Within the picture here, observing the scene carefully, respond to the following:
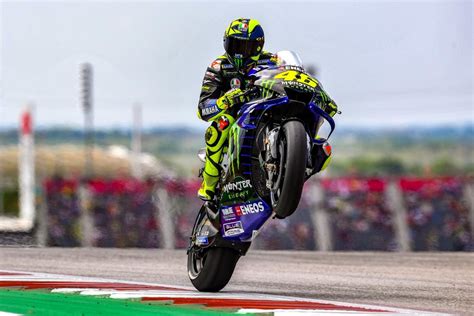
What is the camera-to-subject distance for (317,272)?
13.9 meters

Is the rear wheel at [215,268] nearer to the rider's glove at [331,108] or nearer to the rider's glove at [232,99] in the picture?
the rider's glove at [232,99]

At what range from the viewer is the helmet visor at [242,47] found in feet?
35.3

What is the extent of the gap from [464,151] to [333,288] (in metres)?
24.5

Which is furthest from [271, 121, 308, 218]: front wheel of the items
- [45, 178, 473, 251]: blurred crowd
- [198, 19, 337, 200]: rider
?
[45, 178, 473, 251]: blurred crowd

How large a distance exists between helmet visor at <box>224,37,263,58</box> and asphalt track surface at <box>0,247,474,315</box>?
2107 mm

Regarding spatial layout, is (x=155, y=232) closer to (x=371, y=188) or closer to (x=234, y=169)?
(x=371, y=188)

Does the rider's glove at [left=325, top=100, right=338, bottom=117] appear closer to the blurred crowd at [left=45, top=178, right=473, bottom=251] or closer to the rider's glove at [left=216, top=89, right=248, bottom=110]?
the rider's glove at [left=216, top=89, right=248, bottom=110]

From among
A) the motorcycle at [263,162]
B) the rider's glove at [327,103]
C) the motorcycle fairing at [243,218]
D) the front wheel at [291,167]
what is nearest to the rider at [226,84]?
the motorcycle at [263,162]

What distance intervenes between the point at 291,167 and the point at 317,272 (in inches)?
175

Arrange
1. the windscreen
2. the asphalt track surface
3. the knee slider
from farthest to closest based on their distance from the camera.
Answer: the knee slider
the asphalt track surface
the windscreen

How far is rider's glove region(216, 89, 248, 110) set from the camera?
34.7 feet

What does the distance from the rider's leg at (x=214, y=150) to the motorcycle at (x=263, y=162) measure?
0.06m

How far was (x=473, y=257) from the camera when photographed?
16.9 m

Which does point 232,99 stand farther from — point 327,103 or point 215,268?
point 215,268
